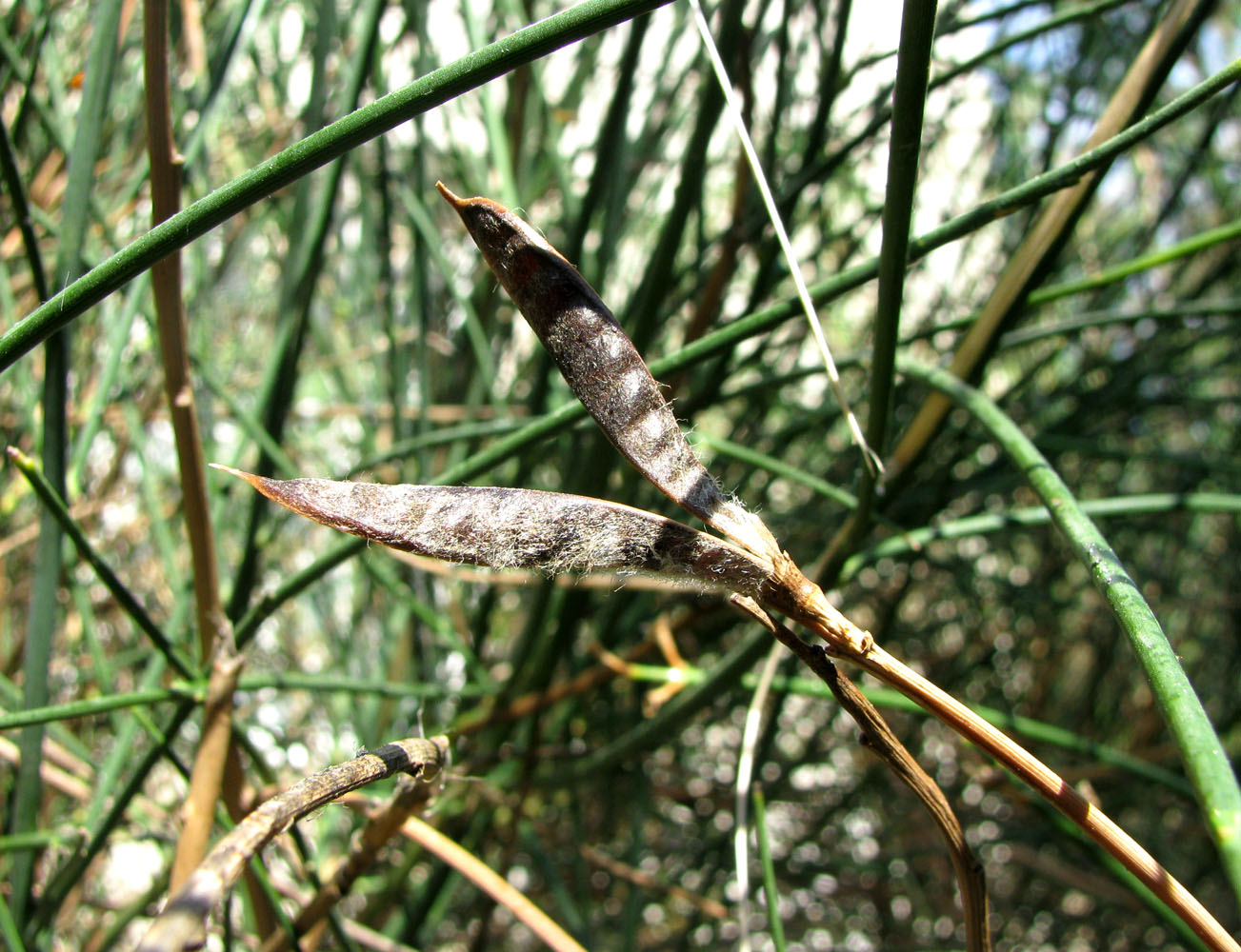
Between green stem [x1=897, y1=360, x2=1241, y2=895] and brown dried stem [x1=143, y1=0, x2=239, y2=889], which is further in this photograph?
brown dried stem [x1=143, y1=0, x2=239, y2=889]

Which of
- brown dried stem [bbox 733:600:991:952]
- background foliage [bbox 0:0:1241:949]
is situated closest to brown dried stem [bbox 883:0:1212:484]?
background foliage [bbox 0:0:1241:949]

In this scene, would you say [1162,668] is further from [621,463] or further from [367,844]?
[621,463]

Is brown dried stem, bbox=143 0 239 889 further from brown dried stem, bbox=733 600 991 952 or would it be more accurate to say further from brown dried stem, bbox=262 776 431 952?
brown dried stem, bbox=733 600 991 952

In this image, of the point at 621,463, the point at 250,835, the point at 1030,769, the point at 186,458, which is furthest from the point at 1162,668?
the point at 621,463

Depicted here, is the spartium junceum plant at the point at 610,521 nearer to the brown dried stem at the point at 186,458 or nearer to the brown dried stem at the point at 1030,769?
the brown dried stem at the point at 1030,769

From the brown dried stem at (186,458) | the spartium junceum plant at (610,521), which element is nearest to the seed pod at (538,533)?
the spartium junceum plant at (610,521)

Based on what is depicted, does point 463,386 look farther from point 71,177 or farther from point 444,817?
point 71,177

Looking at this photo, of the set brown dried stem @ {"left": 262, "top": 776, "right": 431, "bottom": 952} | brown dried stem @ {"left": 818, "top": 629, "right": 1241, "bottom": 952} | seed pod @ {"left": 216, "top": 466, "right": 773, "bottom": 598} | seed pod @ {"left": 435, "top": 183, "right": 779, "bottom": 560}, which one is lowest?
A: brown dried stem @ {"left": 262, "top": 776, "right": 431, "bottom": 952}

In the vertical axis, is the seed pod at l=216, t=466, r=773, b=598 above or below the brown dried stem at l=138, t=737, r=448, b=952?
above
